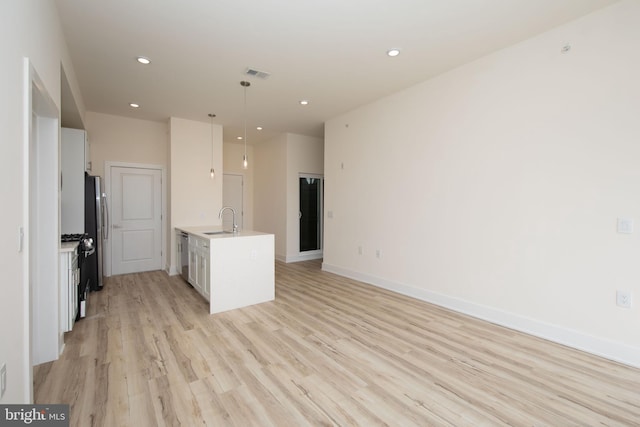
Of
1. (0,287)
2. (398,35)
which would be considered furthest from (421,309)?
(0,287)

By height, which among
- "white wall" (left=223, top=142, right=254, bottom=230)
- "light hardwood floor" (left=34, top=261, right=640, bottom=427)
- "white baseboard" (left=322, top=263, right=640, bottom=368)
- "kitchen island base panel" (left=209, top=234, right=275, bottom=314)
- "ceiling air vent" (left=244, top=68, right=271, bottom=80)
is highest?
"ceiling air vent" (left=244, top=68, right=271, bottom=80)

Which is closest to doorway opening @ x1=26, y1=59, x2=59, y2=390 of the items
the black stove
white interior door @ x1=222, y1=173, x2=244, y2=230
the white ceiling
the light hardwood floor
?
the light hardwood floor

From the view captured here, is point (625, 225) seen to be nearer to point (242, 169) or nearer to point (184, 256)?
point (184, 256)

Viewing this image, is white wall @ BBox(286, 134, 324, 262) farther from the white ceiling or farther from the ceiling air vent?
the ceiling air vent

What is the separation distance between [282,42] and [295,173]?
3873mm

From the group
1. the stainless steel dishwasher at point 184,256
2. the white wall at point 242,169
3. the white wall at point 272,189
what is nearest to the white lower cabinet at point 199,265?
the stainless steel dishwasher at point 184,256

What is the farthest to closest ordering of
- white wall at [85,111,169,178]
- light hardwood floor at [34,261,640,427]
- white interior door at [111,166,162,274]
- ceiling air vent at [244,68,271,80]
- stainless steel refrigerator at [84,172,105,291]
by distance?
white interior door at [111,166,162,274] < white wall at [85,111,169,178] < stainless steel refrigerator at [84,172,105,291] < ceiling air vent at [244,68,271,80] < light hardwood floor at [34,261,640,427]

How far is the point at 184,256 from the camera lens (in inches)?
197

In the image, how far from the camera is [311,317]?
3.51 meters

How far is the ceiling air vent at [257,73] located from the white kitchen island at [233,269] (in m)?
2.08

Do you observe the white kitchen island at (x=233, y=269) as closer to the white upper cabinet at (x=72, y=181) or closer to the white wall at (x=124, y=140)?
the white upper cabinet at (x=72, y=181)

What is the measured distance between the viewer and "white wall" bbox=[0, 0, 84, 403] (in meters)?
1.36

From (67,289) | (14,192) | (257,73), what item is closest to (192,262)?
(67,289)

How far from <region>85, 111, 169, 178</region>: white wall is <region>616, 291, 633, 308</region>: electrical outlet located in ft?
22.3
